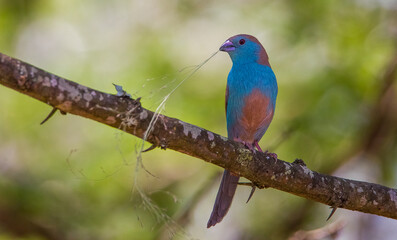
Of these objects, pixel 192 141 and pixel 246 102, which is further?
pixel 246 102

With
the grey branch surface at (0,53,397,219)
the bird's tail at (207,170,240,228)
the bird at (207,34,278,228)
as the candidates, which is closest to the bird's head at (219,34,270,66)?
the bird at (207,34,278,228)

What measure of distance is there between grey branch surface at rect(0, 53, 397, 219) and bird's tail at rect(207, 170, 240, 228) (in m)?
0.89

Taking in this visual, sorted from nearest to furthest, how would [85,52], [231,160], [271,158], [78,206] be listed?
[231,160]
[271,158]
[78,206]
[85,52]

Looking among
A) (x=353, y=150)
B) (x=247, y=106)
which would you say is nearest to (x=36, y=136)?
(x=247, y=106)

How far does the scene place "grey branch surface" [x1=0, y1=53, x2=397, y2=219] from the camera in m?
2.61

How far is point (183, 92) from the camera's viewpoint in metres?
5.77

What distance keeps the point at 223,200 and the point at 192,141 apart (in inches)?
63.4

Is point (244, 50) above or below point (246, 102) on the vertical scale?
above

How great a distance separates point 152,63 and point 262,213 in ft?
6.76

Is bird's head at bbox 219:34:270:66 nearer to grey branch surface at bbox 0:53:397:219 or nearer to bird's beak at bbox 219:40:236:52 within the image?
bird's beak at bbox 219:40:236:52

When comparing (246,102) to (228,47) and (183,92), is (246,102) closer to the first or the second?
(228,47)

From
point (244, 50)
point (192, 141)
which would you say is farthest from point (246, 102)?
point (192, 141)

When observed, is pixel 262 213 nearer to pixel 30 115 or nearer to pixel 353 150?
pixel 353 150

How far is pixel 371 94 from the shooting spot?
5.87m
